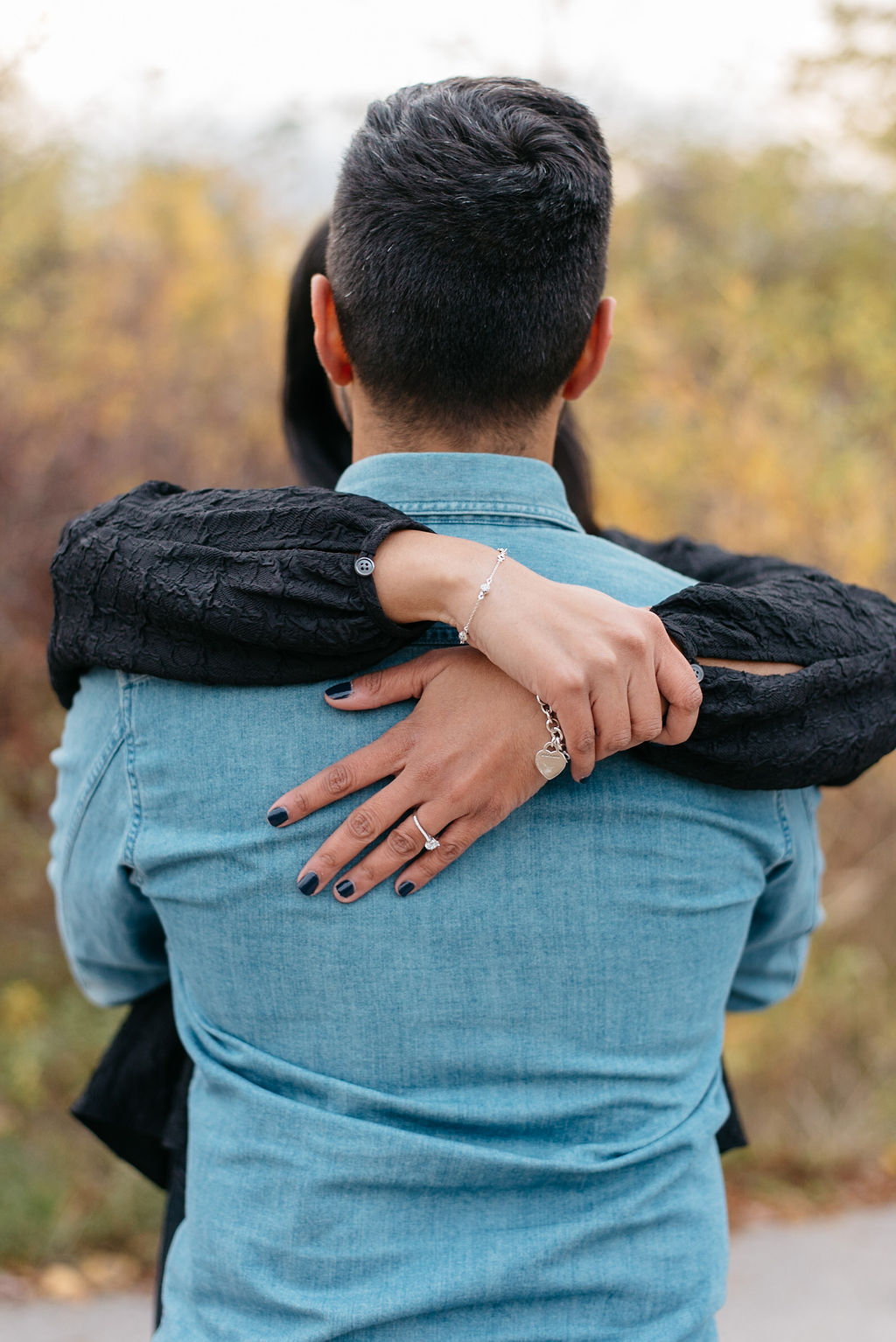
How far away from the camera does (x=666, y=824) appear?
3.74 feet

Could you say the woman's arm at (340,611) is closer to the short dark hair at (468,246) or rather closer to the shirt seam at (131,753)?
the shirt seam at (131,753)

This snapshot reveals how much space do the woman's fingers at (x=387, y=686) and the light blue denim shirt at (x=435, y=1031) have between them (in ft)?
0.08

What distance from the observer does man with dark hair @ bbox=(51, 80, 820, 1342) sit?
110 centimetres

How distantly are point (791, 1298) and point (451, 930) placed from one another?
8.82ft

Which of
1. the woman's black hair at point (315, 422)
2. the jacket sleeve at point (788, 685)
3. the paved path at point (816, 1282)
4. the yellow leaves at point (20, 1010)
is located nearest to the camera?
the jacket sleeve at point (788, 685)

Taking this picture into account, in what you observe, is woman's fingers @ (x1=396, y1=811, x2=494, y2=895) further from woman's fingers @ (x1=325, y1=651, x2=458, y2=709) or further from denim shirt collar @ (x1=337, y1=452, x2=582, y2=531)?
denim shirt collar @ (x1=337, y1=452, x2=582, y2=531)

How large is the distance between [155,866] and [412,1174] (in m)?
0.44

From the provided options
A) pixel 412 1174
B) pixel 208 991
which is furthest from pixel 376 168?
pixel 412 1174

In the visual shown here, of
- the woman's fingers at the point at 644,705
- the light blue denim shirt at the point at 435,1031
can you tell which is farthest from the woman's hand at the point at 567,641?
the light blue denim shirt at the point at 435,1031

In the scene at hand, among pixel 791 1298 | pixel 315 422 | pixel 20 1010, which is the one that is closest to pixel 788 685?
pixel 315 422

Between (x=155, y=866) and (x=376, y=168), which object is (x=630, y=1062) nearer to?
(x=155, y=866)

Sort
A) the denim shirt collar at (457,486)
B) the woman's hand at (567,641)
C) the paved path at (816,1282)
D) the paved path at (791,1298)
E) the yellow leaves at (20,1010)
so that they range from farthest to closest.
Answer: the yellow leaves at (20,1010), the paved path at (816,1282), the paved path at (791,1298), the denim shirt collar at (457,486), the woman's hand at (567,641)

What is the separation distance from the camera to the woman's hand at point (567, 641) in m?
0.99

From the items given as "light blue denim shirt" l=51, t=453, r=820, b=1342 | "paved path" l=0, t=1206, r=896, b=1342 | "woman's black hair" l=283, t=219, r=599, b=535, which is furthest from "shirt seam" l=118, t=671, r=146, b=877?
"paved path" l=0, t=1206, r=896, b=1342
